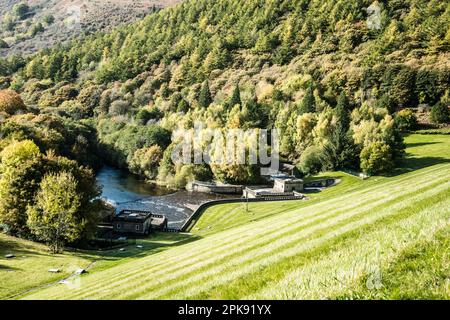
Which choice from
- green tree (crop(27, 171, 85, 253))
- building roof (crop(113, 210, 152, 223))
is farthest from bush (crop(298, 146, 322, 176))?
green tree (crop(27, 171, 85, 253))

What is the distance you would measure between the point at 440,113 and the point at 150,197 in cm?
8263

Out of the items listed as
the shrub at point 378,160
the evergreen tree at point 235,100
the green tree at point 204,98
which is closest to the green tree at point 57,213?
the shrub at point 378,160

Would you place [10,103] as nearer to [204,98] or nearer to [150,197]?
[150,197]

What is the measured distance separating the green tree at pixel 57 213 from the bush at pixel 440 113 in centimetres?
9822

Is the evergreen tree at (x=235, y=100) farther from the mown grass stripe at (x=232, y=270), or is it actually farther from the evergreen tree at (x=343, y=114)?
the mown grass stripe at (x=232, y=270)

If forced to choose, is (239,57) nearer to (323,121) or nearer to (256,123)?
(256,123)

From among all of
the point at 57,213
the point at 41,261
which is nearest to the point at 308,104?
the point at 57,213

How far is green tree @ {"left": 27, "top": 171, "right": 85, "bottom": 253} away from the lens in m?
45.1

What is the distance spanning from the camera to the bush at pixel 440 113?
104 m

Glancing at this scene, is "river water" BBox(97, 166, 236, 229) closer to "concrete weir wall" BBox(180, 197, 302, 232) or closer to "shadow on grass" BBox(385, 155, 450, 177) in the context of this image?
"concrete weir wall" BBox(180, 197, 302, 232)

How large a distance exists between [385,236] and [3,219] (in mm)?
51440

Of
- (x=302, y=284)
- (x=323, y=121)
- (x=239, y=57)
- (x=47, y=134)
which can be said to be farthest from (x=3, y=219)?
(x=239, y=57)

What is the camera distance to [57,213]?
45.9 m
